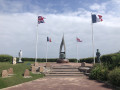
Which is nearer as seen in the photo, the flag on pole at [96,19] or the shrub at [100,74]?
the shrub at [100,74]

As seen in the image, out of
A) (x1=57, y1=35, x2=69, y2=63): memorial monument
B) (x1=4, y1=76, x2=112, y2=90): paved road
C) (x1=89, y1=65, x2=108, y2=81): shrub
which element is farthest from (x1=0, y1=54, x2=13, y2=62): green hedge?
(x1=89, y1=65, x2=108, y2=81): shrub

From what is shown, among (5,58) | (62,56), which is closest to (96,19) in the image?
(62,56)

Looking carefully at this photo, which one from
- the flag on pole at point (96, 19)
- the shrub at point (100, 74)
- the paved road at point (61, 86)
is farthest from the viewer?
the flag on pole at point (96, 19)

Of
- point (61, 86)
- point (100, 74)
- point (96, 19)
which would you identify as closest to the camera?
point (61, 86)

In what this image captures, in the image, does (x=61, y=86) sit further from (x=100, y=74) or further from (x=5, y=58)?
(x=5, y=58)

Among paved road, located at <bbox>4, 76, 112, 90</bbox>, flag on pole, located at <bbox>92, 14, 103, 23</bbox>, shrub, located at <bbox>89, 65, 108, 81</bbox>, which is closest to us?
→ paved road, located at <bbox>4, 76, 112, 90</bbox>

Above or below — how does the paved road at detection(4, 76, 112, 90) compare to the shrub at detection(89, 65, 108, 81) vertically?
below

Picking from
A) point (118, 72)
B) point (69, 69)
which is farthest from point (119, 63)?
point (69, 69)

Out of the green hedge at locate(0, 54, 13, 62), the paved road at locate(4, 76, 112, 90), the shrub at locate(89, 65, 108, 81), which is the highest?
the green hedge at locate(0, 54, 13, 62)

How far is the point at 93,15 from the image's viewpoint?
1933 cm

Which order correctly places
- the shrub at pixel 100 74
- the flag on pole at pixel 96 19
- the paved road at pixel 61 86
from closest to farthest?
the paved road at pixel 61 86, the shrub at pixel 100 74, the flag on pole at pixel 96 19

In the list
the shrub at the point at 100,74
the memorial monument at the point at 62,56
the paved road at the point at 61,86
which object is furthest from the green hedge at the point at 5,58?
the shrub at the point at 100,74

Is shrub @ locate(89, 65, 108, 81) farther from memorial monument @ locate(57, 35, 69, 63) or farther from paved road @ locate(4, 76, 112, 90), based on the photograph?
memorial monument @ locate(57, 35, 69, 63)

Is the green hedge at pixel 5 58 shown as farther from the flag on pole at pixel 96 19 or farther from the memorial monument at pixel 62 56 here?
the flag on pole at pixel 96 19
